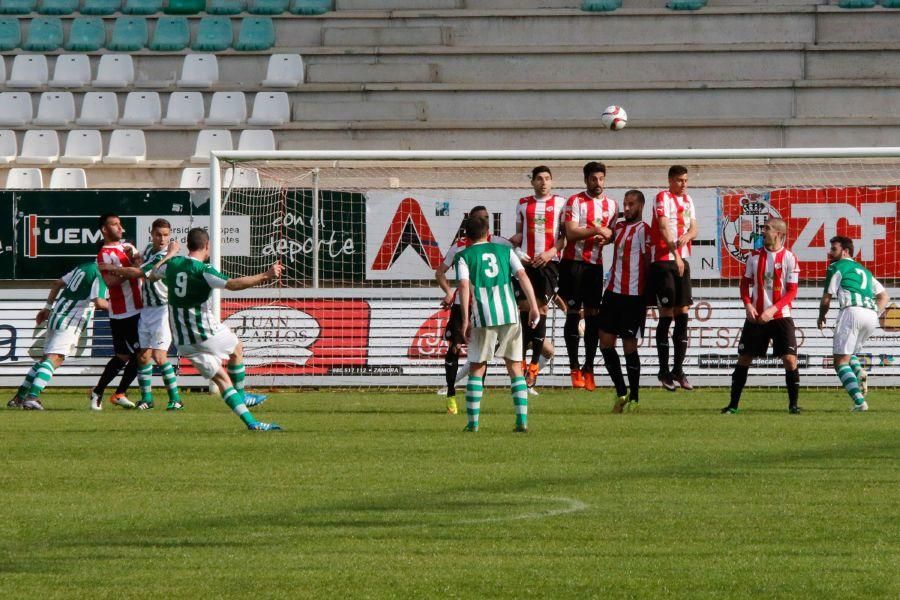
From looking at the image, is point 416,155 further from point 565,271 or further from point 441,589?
point 441,589

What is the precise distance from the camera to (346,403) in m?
15.5

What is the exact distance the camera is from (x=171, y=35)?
87.4 feet

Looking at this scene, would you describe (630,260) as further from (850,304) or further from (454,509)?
(454,509)

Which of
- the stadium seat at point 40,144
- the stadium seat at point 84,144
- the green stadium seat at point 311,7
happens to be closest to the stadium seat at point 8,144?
the stadium seat at point 40,144

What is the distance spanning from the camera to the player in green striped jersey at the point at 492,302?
1146 cm

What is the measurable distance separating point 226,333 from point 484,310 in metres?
2.31

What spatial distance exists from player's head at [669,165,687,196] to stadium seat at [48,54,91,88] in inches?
547

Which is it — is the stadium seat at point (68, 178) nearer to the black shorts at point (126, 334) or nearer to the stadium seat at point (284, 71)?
the stadium seat at point (284, 71)

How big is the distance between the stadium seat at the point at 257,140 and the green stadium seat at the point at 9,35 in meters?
5.82

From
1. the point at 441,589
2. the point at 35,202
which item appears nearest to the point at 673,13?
the point at 35,202

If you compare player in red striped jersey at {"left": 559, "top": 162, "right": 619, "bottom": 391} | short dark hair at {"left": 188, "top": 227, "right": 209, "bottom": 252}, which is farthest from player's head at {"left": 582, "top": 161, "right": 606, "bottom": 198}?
short dark hair at {"left": 188, "top": 227, "right": 209, "bottom": 252}

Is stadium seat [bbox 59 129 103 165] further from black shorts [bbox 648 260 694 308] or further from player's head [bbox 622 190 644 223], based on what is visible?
player's head [bbox 622 190 644 223]

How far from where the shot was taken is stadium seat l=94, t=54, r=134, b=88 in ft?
84.9

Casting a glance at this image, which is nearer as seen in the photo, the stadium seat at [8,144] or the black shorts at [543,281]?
the black shorts at [543,281]
